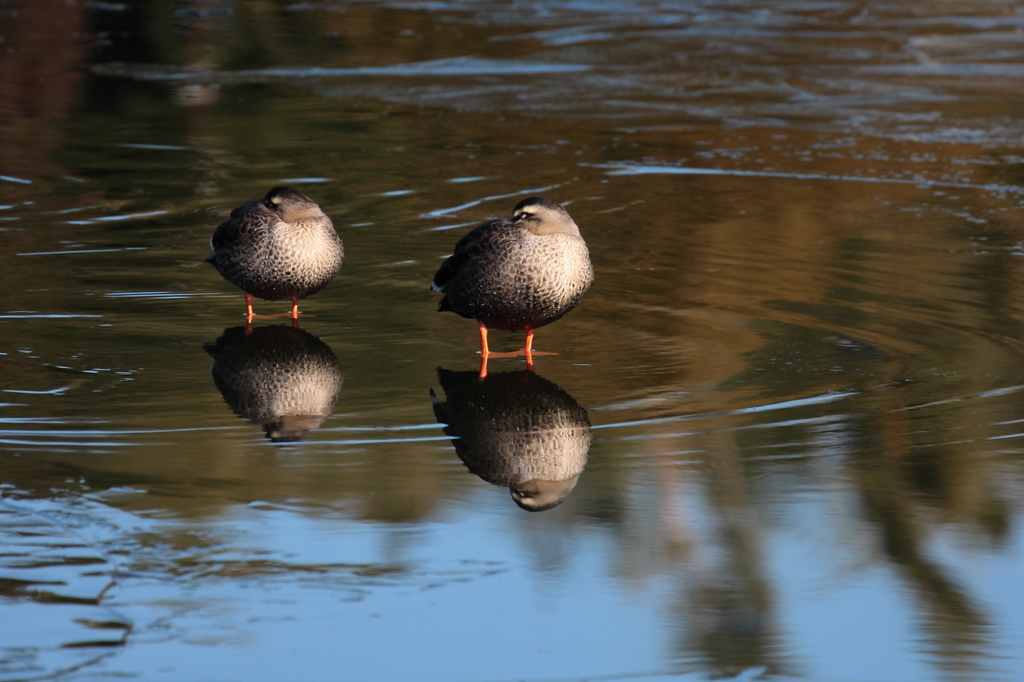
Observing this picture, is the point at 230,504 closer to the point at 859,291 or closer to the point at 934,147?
the point at 859,291

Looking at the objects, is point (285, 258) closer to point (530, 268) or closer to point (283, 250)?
point (283, 250)

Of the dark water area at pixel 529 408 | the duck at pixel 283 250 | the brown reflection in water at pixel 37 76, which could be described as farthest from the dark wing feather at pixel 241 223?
the brown reflection in water at pixel 37 76

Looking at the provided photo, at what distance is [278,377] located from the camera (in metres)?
6.78

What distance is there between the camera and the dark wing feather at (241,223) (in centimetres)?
782

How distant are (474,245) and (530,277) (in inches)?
18.8

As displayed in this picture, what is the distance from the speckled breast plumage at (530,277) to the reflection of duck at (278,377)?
85cm

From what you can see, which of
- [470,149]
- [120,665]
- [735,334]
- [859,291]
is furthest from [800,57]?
[120,665]

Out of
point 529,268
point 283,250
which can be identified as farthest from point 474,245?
point 283,250

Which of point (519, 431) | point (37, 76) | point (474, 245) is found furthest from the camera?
point (37, 76)

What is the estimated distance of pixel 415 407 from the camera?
6250 mm

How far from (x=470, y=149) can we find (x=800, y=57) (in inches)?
256

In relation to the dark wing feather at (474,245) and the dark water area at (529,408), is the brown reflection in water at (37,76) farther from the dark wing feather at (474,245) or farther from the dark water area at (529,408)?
the dark wing feather at (474,245)

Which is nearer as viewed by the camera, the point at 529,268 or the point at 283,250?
the point at 529,268

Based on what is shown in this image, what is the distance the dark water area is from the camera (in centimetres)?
420
